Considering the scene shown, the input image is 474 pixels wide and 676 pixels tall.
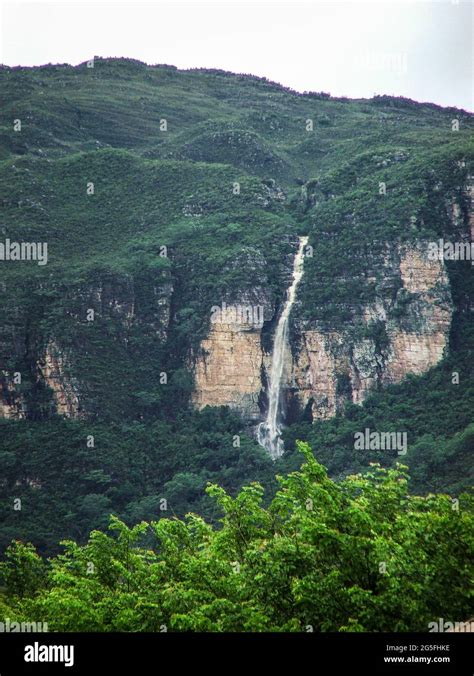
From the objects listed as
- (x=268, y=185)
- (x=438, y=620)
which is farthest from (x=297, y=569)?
(x=268, y=185)

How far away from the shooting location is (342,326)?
73.4 metres

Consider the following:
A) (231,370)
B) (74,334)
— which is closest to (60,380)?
(74,334)

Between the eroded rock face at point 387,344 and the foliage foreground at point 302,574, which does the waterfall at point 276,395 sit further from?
the foliage foreground at point 302,574

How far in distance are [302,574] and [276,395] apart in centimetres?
4462

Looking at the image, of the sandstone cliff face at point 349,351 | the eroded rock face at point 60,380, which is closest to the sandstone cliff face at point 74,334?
the eroded rock face at point 60,380

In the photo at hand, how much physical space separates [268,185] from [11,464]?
102ft

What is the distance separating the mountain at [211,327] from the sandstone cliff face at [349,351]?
10cm

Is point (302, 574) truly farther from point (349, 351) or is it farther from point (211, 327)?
point (211, 327)

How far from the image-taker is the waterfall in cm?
7212

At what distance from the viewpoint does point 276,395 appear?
73.6 m

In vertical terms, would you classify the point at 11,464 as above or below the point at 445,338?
below

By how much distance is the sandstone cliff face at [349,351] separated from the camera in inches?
2800

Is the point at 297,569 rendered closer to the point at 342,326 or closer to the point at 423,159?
the point at 342,326
